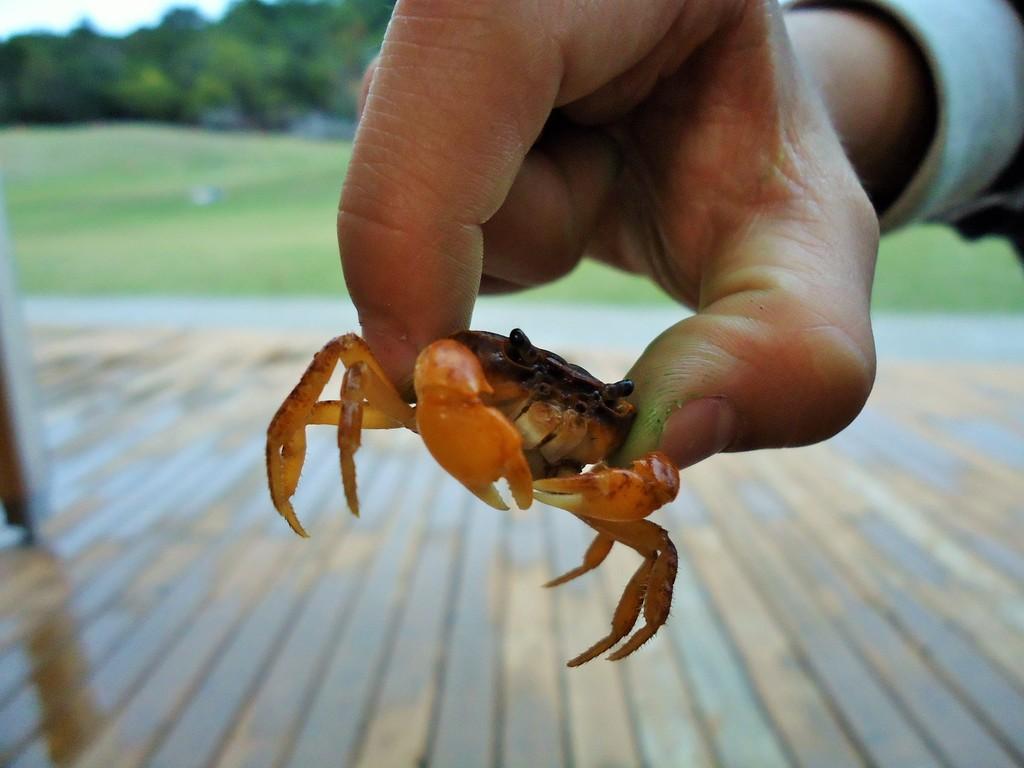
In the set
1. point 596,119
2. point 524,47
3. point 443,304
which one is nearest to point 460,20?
point 524,47

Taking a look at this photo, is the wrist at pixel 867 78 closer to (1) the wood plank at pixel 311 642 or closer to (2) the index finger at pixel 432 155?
(2) the index finger at pixel 432 155

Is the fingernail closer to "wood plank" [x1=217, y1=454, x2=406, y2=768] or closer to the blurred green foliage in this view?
"wood plank" [x1=217, y1=454, x2=406, y2=768]

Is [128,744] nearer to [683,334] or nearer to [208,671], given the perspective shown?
[208,671]

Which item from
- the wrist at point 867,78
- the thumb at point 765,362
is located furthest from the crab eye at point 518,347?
the wrist at point 867,78

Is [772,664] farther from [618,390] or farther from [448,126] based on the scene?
[448,126]

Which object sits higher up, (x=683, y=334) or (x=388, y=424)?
(x=683, y=334)

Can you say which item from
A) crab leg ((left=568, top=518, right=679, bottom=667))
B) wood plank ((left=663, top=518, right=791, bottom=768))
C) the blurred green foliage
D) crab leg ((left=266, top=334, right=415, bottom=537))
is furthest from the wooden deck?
the blurred green foliage
